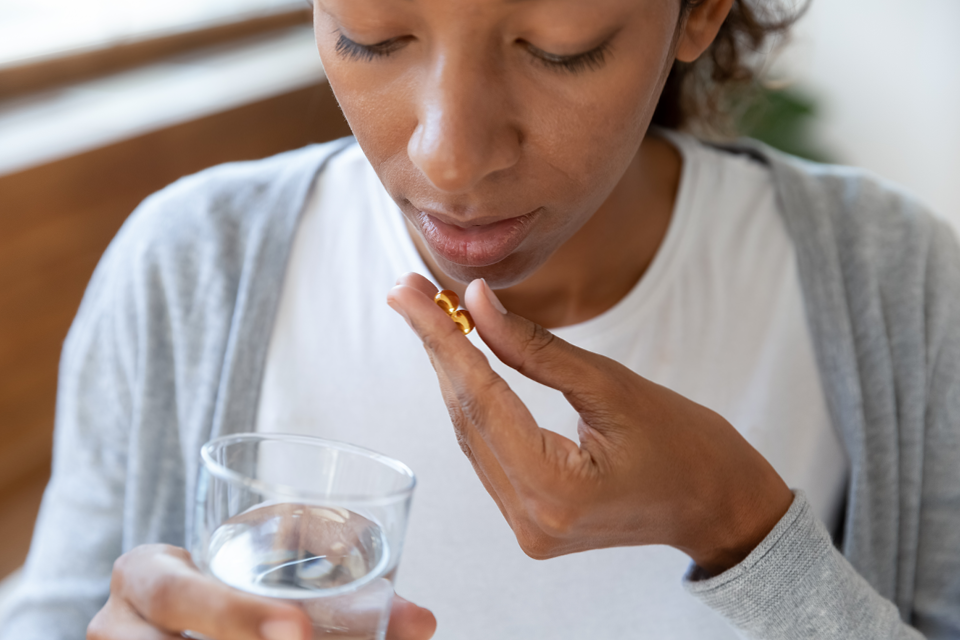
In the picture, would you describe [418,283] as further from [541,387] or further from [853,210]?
[853,210]

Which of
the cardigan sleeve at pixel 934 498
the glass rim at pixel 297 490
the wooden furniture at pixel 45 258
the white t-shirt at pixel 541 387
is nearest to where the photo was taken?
the glass rim at pixel 297 490

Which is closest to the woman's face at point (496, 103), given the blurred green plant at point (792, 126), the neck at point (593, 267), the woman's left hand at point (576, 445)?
the woman's left hand at point (576, 445)

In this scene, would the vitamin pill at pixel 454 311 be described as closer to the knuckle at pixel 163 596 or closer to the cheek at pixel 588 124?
the cheek at pixel 588 124

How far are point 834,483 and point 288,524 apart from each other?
687 millimetres

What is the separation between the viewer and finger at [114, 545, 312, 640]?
0.45 meters

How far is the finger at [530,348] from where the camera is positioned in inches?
21.6

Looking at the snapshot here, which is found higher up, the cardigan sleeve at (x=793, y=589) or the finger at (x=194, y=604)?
the finger at (x=194, y=604)

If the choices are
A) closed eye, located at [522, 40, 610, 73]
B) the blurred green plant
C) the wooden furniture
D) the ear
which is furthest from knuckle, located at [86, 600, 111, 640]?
the blurred green plant

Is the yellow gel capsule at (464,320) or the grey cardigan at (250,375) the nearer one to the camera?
the yellow gel capsule at (464,320)

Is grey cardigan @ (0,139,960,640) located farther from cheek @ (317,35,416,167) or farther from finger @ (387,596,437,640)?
finger @ (387,596,437,640)

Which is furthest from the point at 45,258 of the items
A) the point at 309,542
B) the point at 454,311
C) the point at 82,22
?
the point at 309,542

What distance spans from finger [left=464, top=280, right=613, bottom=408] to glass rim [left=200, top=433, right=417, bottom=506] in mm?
110

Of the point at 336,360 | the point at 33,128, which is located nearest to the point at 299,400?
the point at 336,360

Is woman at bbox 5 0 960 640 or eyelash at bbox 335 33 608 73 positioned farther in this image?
woman at bbox 5 0 960 640
